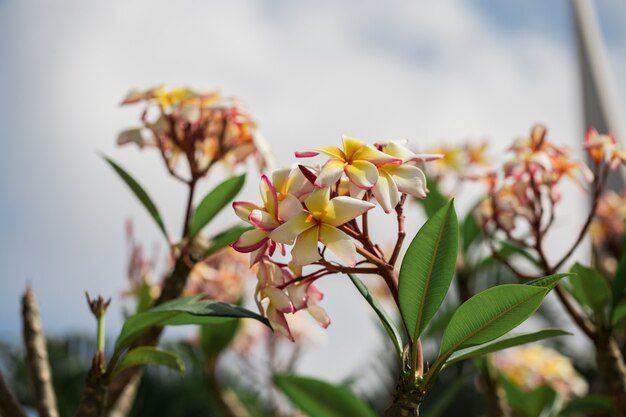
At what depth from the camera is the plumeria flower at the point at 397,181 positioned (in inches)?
28.4

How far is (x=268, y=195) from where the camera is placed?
76 cm

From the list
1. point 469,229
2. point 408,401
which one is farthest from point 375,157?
point 469,229

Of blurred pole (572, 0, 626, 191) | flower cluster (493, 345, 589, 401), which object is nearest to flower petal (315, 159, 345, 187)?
flower cluster (493, 345, 589, 401)

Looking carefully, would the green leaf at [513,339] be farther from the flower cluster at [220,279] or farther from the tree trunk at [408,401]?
the flower cluster at [220,279]

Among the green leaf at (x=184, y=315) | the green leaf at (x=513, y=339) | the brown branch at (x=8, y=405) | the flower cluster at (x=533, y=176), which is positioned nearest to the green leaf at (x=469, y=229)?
the flower cluster at (x=533, y=176)

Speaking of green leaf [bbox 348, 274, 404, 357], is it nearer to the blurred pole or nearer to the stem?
the stem

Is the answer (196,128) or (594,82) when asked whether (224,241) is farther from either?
(594,82)

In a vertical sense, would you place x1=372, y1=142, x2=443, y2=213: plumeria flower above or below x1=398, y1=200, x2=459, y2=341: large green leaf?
above

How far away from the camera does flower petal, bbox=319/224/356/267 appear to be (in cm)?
71

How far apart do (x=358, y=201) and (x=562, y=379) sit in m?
1.57

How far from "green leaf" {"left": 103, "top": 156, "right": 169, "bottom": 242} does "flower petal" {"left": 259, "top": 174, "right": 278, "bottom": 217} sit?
21.6 inches

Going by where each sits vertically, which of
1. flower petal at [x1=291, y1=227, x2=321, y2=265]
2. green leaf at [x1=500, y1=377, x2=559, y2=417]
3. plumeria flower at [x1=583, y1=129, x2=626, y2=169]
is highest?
flower petal at [x1=291, y1=227, x2=321, y2=265]

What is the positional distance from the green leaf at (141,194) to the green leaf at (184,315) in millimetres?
369

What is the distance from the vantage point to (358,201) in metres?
0.71
